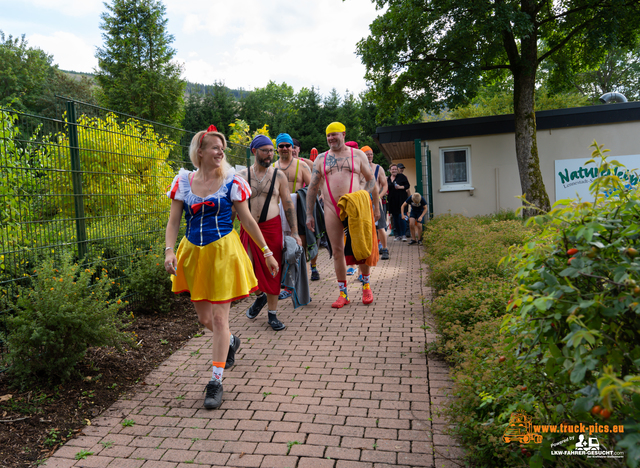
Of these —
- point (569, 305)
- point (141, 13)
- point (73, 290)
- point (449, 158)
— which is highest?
point (141, 13)

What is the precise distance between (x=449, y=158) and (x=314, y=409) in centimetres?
1315

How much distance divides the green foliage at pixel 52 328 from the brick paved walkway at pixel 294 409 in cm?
61

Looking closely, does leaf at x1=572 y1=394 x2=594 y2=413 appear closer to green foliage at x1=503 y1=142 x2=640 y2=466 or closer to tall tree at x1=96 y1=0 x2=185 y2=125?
green foliage at x1=503 y1=142 x2=640 y2=466

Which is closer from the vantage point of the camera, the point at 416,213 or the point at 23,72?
the point at 416,213

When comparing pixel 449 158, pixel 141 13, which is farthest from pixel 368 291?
pixel 141 13

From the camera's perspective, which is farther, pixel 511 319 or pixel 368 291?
pixel 368 291

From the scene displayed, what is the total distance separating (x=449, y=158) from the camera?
50.3 ft

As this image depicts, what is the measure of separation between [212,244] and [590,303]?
287cm

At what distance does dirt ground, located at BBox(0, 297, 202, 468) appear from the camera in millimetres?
3086

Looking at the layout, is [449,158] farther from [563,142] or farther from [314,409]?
[314,409]

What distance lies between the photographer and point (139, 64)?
35.9 metres

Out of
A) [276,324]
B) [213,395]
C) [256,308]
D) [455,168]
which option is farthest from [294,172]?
[455,168]

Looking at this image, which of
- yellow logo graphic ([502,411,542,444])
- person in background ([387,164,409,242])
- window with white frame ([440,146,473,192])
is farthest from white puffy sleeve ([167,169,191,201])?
window with white frame ([440,146,473,192])

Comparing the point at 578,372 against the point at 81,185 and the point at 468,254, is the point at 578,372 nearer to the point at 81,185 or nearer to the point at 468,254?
the point at 468,254
